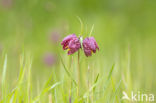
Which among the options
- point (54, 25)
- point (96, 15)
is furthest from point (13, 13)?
point (96, 15)

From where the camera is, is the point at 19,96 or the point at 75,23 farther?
the point at 75,23

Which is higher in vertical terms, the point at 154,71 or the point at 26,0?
the point at 26,0

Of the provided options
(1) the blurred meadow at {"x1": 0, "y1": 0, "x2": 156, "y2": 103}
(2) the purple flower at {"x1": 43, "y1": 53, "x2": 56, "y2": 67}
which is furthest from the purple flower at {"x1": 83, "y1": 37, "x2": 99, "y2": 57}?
(2) the purple flower at {"x1": 43, "y1": 53, "x2": 56, "y2": 67}

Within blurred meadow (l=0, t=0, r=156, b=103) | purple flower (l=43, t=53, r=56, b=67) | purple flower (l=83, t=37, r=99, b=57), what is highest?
blurred meadow (l=0, t=0, r=156, b=103)

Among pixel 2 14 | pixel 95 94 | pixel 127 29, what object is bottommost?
pixel 95 94

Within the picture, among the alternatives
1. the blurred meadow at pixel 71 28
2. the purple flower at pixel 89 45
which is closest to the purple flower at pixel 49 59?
the blurred meadow at pixel 71 28

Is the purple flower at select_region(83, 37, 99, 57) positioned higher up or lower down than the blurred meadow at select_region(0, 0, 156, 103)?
lower down

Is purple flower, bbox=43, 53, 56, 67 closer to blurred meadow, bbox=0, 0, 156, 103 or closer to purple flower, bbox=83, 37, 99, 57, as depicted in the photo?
blurred meadow, bbox=0, 0, 156, 103

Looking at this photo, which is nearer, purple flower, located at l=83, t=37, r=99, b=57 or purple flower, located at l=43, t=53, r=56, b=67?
purple flower, located at l=83, t=37, r=99, b=57

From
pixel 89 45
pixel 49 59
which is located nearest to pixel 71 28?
pixel 49 59

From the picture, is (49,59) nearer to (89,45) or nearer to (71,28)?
(71,28)

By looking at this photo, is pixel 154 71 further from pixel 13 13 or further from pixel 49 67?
pixel 13 13
